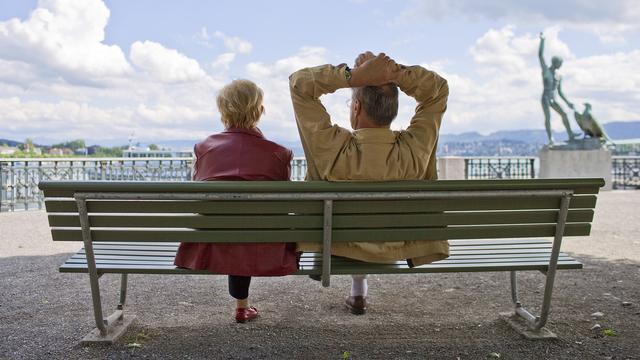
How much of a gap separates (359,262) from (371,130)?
76 cm

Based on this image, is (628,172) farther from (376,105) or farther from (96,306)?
(96,306)

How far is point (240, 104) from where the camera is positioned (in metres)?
3.54

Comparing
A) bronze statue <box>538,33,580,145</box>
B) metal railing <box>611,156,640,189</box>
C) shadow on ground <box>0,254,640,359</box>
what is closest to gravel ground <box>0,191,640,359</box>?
shadow on ground <box>0,254,640,359</box>

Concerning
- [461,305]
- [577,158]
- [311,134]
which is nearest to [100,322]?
[311,134]

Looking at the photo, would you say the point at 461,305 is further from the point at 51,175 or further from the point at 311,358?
the point at 51,175

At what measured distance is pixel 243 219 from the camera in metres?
3.17

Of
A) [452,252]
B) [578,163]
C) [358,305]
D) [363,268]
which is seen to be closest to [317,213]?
[363,268]

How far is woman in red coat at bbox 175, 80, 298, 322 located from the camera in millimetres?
3365

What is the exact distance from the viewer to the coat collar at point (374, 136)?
10.8 feet

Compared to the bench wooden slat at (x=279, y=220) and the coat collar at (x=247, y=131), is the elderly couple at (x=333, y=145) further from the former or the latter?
the bench wooden slat at (x=279, y=220)

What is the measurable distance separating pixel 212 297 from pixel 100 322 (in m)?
1.40

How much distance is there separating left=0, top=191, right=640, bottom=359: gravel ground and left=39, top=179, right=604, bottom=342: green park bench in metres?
0.53

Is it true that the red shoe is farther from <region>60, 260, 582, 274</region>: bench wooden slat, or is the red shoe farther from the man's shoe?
<region>60, 260, 582, 274</region>: bench wooden slat

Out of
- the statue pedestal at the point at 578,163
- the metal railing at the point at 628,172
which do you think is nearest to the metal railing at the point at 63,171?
the statue pedestal at the point at 578,163
